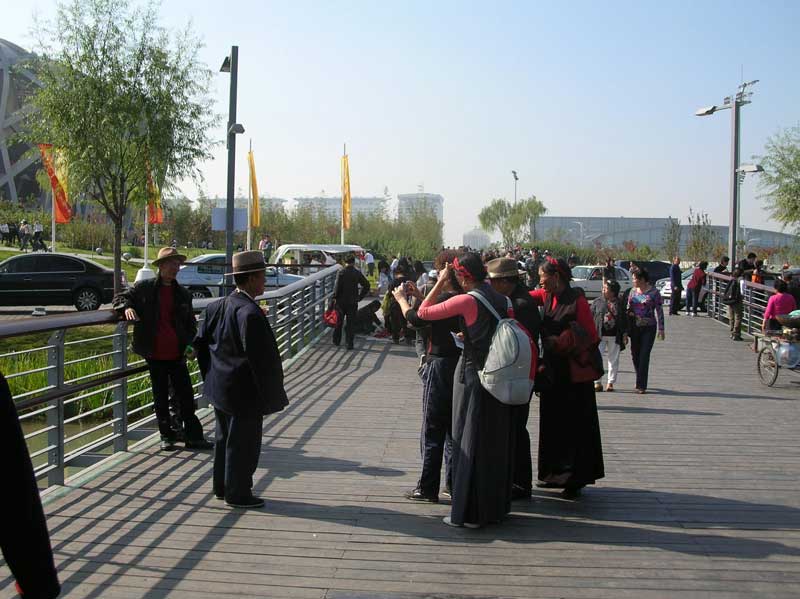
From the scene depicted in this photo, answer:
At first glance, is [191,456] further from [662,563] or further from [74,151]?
[74,151]

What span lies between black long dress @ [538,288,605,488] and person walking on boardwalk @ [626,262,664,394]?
6268 millimetres

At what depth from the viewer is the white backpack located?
5.82 m

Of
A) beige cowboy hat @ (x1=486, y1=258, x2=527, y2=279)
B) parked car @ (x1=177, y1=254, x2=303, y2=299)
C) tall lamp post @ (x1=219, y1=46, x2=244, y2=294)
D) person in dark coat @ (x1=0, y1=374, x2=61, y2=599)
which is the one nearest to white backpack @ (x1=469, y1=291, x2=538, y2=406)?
A: beige cowboy hat @ (x1=486, y1=258, x2=527, y2=279)

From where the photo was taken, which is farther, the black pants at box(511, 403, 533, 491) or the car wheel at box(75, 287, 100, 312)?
the car wheel at box(75, 287, 100, 312)

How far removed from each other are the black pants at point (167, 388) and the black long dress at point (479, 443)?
2.86m

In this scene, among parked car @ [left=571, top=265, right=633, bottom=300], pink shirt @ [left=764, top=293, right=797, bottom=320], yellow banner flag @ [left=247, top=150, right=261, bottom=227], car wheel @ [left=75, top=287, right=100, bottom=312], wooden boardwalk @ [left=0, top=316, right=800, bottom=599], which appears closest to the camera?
wooden boardwalk @ [left=0, top=316, right=800, bottom=599]

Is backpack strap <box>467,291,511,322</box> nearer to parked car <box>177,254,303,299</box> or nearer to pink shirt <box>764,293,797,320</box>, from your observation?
pink shirt <box>764,293,797,320</box>

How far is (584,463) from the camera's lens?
262 inches

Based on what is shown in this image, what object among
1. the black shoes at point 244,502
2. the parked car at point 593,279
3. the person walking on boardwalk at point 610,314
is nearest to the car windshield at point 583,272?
the parked car at point 593,279

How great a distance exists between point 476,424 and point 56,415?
3.02m

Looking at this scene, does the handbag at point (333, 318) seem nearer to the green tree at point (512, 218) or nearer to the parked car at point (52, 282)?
the parked car at point (52, 282)

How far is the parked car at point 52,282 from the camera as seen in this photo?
84.4 feet

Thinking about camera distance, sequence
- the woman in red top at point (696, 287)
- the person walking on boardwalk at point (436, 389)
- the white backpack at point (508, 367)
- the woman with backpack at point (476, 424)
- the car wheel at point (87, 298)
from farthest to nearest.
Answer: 1. the woman in red top at point (696, 287)
2. the car wheel at point (87, 298)
3. the person walking on boardwalk at point (436, 389)
4. the woman with backpack at point (476, 424)
5. the white backpack at point (508, 367)

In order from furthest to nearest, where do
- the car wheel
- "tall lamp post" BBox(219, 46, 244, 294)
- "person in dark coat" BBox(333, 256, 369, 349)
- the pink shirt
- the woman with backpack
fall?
the car wheel → "tall lamp post" BBox(219, 46, 244, 294) → "person in dark coat" BBox(333, 256, 369, 349) → the pink shirt → the woman with backpack
